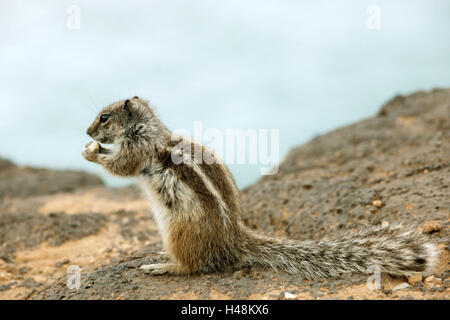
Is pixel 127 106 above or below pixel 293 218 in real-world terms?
above

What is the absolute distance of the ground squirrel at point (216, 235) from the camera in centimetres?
395

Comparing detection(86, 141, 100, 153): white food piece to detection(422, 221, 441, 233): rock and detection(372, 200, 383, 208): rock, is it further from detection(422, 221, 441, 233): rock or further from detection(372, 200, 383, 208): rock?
detection(422, 221, 441, 233): rock

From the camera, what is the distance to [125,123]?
16.2ft

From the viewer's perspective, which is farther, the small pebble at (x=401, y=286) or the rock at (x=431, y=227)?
the rock at (x=431, y=227)

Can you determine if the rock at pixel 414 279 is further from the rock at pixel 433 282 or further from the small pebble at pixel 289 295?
the small pebble at pixel 289 295

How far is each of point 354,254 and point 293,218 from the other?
80.4 inches

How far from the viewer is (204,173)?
4.27m

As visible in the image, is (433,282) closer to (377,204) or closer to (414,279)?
(414,279)

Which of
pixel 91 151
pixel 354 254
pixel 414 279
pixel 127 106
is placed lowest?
pixel 414 279

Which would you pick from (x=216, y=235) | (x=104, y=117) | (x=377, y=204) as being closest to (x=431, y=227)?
(x=377, y=204)

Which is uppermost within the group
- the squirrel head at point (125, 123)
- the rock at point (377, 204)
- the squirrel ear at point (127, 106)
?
the squirrel ear at point (127, 106)

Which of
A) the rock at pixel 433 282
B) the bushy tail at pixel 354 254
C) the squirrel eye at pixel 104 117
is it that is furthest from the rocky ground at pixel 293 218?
the squirrel eye at pixel 104 117

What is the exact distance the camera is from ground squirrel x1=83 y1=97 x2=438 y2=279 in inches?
156
